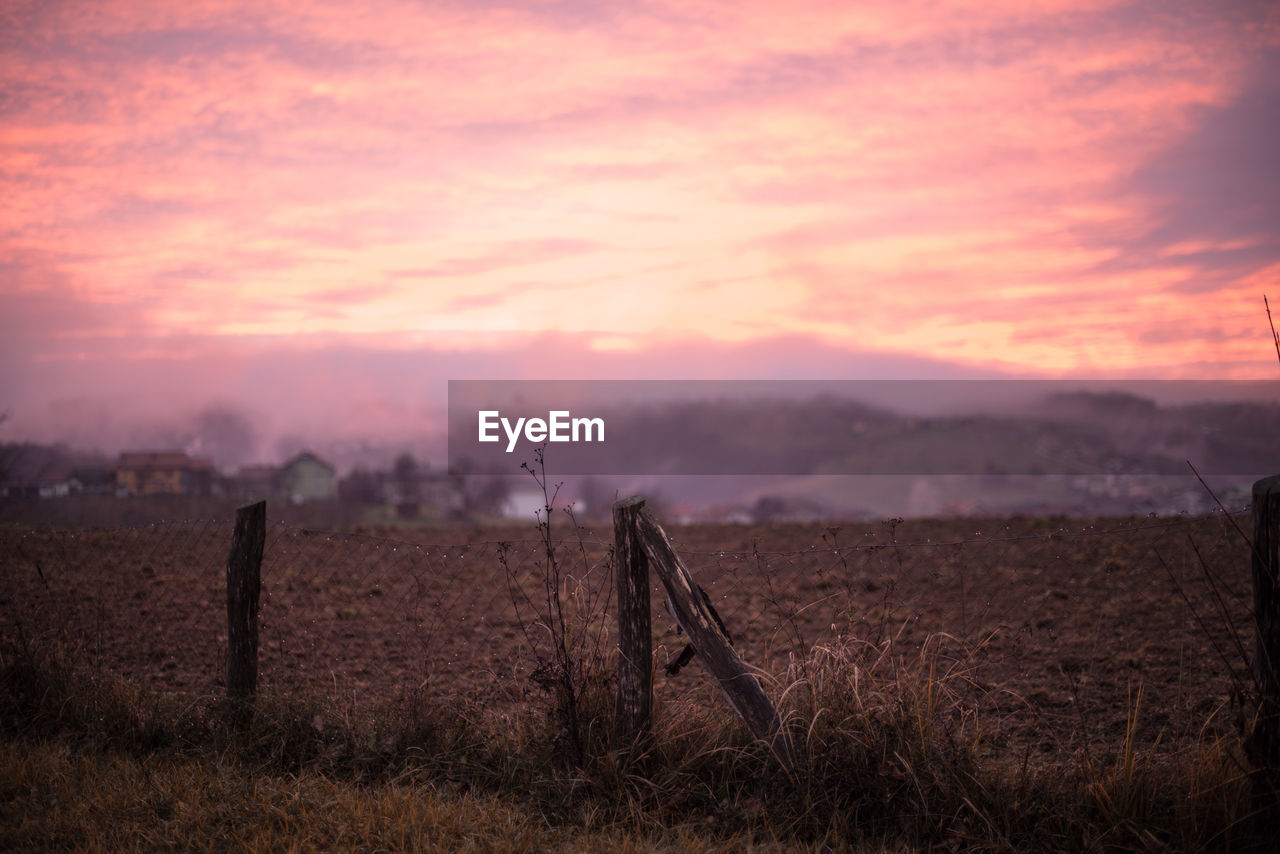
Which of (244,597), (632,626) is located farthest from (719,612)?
(244,597)

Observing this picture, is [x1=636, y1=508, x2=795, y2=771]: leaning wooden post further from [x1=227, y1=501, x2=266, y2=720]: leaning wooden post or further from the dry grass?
[x1=227, y1=501, x2=266, y2=720]: leaning wooden post

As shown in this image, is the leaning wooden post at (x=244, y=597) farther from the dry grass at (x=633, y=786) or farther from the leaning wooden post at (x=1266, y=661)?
the leaning wooden post at (x=1266, y=661)

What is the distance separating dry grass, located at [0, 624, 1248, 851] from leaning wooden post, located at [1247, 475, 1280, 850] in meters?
0.11

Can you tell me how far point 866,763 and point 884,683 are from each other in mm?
456

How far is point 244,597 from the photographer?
604 cm

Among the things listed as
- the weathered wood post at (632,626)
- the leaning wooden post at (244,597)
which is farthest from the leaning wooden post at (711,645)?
the leaning wooden post at (244,597)

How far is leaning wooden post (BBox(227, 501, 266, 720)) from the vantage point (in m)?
5.92

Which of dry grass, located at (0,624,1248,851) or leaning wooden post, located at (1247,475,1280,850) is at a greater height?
leaning wooden post, located at (1247,475,1280,850)

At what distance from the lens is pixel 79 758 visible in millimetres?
5426

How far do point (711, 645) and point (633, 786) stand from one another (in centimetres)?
84

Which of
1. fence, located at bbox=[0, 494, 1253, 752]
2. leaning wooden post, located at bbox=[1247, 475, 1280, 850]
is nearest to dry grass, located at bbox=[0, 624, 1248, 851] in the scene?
leaning wooden post, located at bbox=[1247, 475, 1280, 850]

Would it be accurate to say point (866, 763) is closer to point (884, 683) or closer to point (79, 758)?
point (884, 683)

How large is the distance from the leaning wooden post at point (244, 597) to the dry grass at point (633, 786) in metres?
0.43

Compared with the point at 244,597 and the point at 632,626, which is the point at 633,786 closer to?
the point at 632,626
